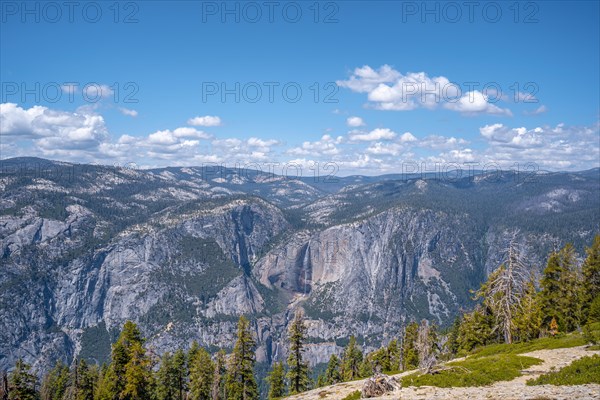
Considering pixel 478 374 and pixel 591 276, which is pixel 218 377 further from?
pixel 591 276

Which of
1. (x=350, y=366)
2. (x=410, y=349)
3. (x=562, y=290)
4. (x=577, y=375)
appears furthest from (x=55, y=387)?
(x=577, y=375)

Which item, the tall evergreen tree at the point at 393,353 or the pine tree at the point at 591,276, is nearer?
the pine tree at the point at 591,276

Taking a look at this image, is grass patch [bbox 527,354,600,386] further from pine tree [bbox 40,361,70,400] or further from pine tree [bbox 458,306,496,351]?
pine tree [bbox 40,361,70,400]

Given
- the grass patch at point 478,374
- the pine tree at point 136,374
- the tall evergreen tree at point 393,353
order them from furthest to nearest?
the tall evergreen tree at point 393,353 → the pine tree at point 136,374 → the grass patch at point 478,374

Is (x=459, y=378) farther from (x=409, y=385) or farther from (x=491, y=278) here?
(x=491, y=278)

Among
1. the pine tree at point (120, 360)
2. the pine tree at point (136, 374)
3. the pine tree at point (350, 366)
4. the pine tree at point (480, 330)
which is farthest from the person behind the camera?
the pine tree at point (350, 366)

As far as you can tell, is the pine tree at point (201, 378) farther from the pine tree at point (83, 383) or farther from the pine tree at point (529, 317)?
the pine tree at point (529, 317)

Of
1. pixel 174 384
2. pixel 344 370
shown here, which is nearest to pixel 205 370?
pixel 174 384

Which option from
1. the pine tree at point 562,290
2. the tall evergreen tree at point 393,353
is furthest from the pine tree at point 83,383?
the pine tree at point 562,290
